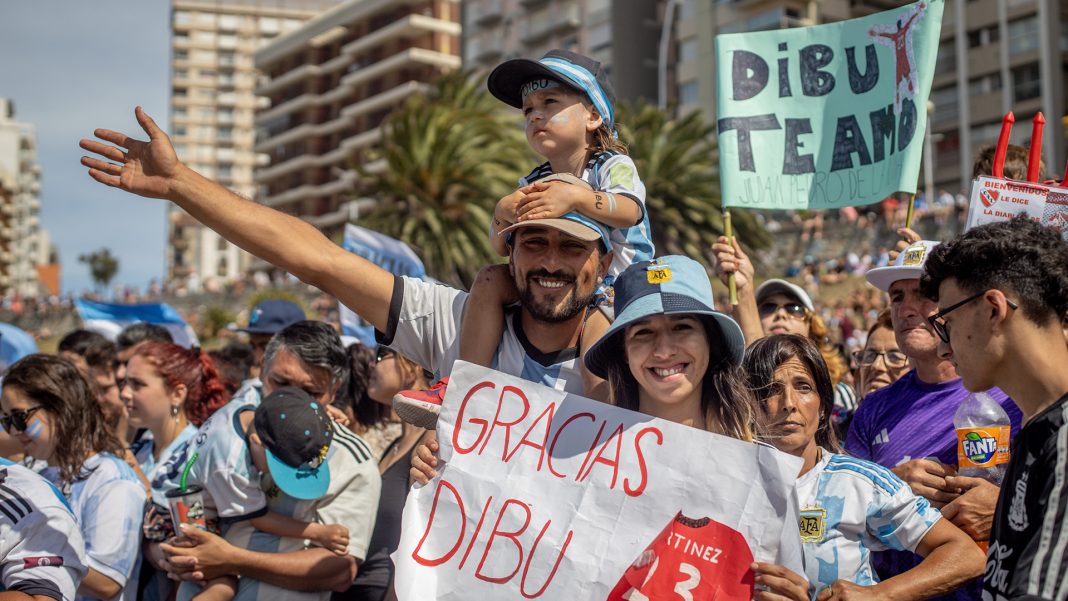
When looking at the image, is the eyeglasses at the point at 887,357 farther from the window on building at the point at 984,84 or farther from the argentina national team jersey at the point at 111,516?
the window on building at the point at 984,84

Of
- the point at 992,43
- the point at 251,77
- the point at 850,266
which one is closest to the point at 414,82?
the point at 992,43

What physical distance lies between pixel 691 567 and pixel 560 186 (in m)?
1.23

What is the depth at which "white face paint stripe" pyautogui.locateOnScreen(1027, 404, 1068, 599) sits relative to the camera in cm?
234

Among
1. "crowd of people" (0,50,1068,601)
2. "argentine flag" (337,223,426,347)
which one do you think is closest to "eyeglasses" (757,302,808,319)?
"crowd of people" (0,50,1068,601)

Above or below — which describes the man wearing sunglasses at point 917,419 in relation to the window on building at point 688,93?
above

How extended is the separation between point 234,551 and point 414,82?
72.7m

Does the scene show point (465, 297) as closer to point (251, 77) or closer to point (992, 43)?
point (992, 43)

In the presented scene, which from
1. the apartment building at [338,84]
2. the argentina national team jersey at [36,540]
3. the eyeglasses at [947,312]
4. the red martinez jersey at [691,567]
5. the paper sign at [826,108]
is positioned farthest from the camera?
the apartment building at [338,84]

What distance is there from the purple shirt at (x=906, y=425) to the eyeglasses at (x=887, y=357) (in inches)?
31.5

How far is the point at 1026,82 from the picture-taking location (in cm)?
4728

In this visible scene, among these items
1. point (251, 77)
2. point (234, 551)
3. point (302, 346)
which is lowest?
point (251, 77)

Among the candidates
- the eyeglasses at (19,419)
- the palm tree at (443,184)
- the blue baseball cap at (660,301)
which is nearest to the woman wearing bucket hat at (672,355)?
the blue baseball cap at (660,301)

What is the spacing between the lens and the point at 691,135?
33344 millimetres

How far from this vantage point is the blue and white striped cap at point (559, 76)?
4023mm
